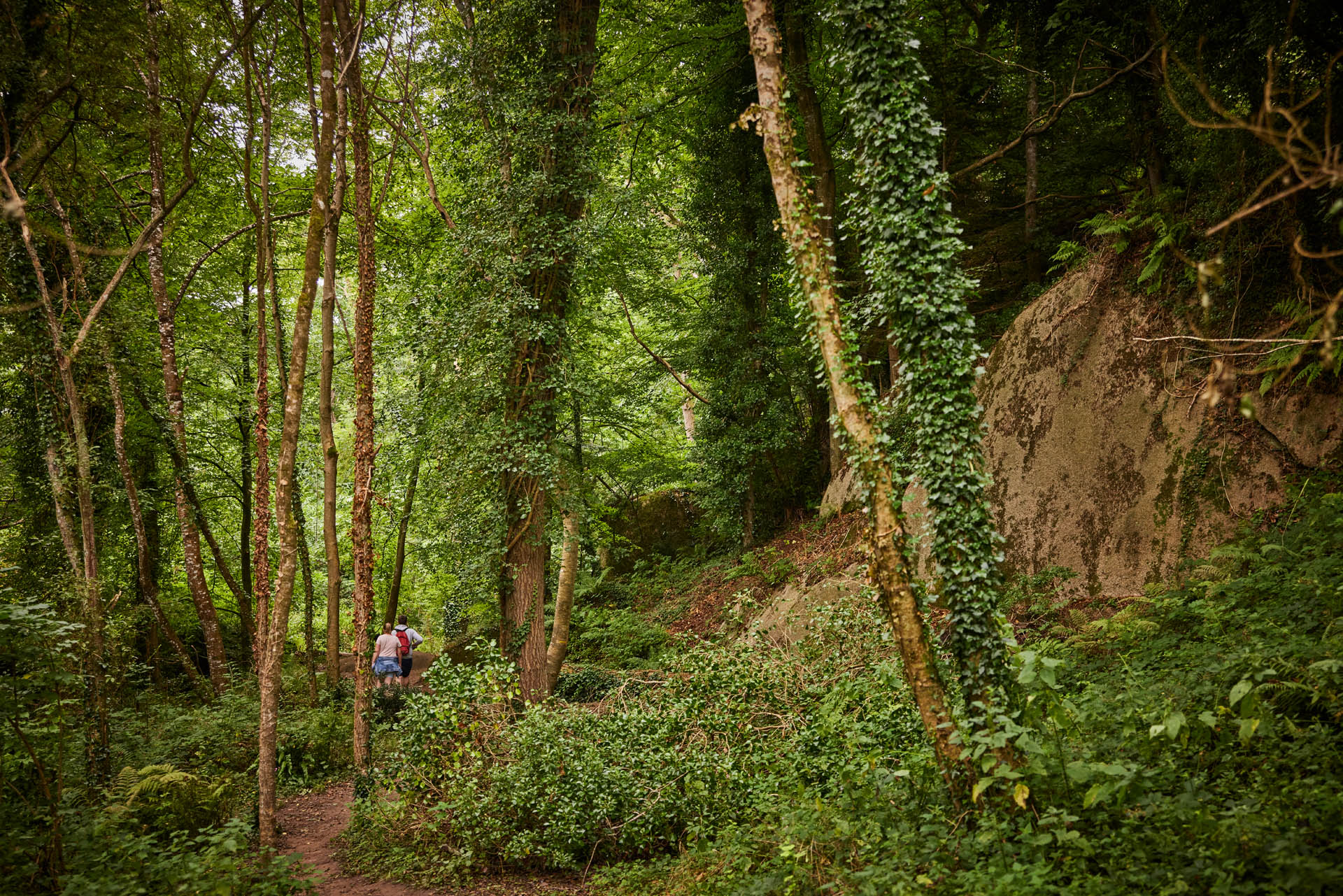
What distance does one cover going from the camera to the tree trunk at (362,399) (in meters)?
9.04

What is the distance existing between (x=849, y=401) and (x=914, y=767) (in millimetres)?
2809

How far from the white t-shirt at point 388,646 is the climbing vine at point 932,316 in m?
11.0

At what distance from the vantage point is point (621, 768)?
Result: 7.18m

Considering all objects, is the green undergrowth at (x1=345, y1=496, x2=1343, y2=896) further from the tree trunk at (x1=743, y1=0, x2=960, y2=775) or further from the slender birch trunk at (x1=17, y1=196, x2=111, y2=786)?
the slender birch trunk at (x1=17, y1=196, x2=111, y2=786)

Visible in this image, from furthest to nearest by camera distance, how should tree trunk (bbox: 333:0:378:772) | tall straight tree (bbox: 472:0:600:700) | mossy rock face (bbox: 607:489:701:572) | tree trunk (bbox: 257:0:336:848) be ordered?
mossy rock face (bbox: 607:489:701:572) → tall straight tree (bbox: 472:0:600:700) → tree trunk (bbox: 333:0:378:772) → tree trunk (bbox: 257:0:336:848)

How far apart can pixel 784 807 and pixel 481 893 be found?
330 centimetres

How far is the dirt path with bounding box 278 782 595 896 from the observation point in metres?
6.70

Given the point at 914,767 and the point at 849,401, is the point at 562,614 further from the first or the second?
the point at 849,401

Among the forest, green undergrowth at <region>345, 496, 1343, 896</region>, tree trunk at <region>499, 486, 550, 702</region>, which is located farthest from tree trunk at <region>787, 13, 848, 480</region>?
green undergrowth at <region>345, 496, 1343, 896</region>

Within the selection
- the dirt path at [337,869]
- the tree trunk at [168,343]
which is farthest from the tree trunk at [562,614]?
the tree trunk at [168,343]

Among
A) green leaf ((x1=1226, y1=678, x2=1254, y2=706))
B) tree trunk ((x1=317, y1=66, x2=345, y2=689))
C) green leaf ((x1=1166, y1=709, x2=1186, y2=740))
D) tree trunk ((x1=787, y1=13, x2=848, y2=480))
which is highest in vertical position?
tree trunk ((x1=787, y1=13, x2=848, y2=480))

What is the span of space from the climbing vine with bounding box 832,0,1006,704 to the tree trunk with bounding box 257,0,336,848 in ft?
22.4

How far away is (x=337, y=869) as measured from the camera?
770 cm

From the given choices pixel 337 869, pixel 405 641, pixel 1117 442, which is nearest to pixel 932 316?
pixel 1117 442
